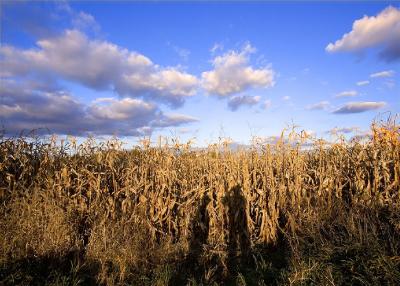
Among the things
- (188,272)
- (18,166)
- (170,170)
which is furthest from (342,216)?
(18,166)

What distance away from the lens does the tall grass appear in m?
5.77

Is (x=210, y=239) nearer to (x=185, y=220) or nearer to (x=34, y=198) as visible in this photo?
(x=185, y=220)

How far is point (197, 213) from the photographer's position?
298 inches

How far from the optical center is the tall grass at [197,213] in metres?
5.77

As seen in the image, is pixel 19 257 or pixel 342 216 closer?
pixel 19 257

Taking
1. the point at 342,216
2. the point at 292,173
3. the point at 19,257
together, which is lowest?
the point at 19,257

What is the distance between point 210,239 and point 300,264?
93.9 inches

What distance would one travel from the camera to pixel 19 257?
20.0ft

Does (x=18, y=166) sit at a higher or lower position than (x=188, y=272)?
higher

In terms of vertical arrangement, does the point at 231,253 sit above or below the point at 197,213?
below

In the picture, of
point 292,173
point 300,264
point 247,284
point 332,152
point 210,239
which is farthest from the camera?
point 332,152

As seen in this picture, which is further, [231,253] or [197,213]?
[197,213]

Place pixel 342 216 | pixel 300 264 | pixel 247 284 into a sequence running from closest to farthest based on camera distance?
pixel 300 264, pixel 247 284, pixel 342 216

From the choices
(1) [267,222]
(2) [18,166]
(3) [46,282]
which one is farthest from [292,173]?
(2) [18,166]
